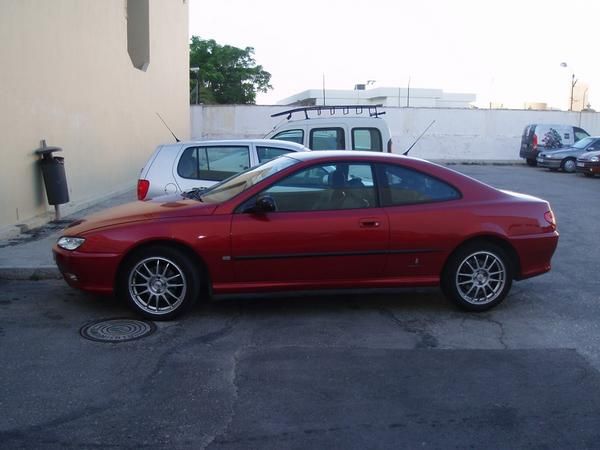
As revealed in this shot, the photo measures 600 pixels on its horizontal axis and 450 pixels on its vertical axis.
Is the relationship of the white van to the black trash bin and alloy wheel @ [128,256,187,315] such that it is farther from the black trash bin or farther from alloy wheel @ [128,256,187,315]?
alloy wheel @ [128,256,187,315]

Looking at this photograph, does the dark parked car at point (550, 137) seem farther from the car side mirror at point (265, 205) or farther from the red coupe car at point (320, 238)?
the car side mirror at point (265, 205)

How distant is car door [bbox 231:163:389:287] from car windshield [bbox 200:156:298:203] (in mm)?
242

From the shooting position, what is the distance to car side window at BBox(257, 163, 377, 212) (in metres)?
6.29

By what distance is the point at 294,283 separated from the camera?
6.26 meters

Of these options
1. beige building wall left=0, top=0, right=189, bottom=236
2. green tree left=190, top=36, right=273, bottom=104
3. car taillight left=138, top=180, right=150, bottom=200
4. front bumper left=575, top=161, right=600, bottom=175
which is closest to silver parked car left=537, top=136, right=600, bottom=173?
front bumper left=575, top=161, right=600, bottom=175

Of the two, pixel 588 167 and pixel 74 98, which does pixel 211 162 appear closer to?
pixel 74 98

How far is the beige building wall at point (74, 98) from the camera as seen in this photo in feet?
33.8

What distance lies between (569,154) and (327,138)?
16791 millimetres

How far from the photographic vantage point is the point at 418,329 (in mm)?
6090

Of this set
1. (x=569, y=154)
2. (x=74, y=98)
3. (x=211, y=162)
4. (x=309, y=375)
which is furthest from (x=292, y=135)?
(x=569, y=154)

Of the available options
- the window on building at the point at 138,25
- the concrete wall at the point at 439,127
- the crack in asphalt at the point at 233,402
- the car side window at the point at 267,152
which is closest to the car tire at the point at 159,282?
the crack in asphalt at the point at 233,402

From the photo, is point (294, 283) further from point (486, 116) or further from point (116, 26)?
point (486, 116)

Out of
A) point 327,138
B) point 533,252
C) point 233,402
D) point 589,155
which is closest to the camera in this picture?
point 233,402

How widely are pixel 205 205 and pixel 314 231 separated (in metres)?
1.04
